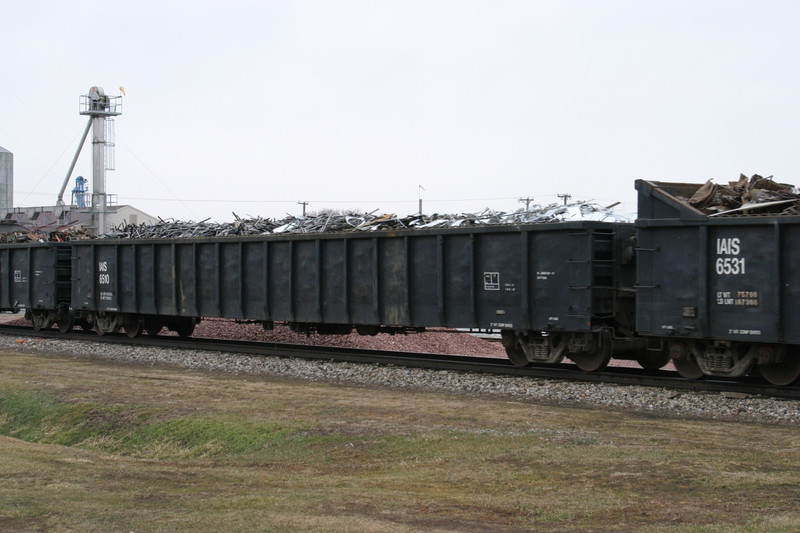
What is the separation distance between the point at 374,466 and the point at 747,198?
8653 mm

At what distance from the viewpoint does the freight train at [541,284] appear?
1348cm

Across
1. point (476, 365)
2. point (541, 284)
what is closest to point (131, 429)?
point (476, 365)

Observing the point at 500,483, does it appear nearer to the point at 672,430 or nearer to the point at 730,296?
the point at 672,430

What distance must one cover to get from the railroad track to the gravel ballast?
34cm

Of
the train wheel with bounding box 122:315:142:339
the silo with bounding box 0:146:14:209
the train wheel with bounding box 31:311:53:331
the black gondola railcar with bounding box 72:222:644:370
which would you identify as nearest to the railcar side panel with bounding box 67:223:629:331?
the black gondola railcar with bounding box 72:222:644:370

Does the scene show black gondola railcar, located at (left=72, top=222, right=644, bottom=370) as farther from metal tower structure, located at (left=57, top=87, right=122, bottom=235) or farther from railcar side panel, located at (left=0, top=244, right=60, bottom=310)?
metal tower structure, located at (left=57, top=87, right=122, bottom=235)

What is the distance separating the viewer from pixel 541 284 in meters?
16.3

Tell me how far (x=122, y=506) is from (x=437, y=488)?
9.57ft

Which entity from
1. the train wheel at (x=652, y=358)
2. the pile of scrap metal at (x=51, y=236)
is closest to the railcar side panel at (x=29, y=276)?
the pile of scrap metal at (x=51, y=236)

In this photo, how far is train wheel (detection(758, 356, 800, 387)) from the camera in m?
13.6

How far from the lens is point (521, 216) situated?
17969 mm

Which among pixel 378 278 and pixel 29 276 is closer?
pixel 378 278

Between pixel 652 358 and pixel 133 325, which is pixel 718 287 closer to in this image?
pixel 652 358

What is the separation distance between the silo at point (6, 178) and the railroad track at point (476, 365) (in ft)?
216
